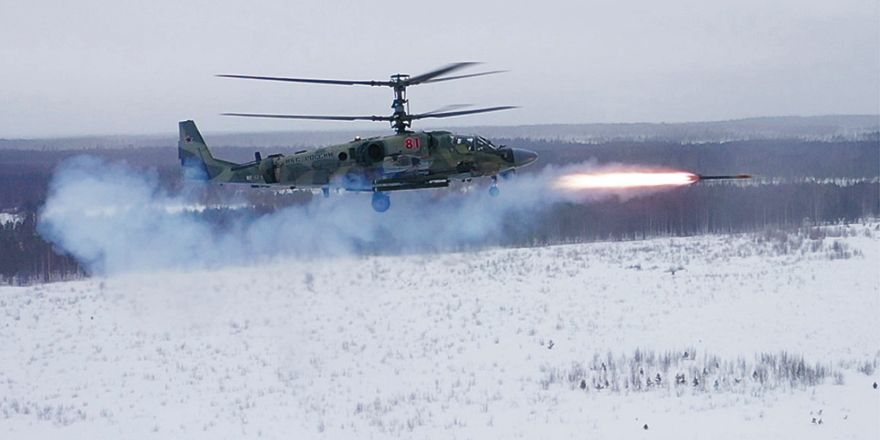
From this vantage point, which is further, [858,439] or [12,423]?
[12,423]

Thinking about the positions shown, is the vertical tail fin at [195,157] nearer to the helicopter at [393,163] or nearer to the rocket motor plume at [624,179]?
the helicopter at [393,163]

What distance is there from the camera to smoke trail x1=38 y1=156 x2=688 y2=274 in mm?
33844

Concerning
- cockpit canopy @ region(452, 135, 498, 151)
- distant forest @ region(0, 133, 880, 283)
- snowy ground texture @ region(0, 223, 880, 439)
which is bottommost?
snowy ground texture @ region(0, 223, 880, 439)

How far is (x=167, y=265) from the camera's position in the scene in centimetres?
4312

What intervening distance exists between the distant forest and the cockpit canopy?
4023 centimetres

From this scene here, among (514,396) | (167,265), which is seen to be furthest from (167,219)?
(514,396)

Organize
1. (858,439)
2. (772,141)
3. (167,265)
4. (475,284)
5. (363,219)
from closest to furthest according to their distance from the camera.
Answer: (858,439) → (167,265) → (363,219) → (475,284) → (772,141)

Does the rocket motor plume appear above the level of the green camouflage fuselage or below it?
below

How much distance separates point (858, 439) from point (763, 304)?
19617 mm

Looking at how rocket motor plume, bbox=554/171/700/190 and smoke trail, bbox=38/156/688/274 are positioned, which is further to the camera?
smoke trail, bbox=38/156/688/274

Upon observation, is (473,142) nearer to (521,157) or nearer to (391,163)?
(521,157)

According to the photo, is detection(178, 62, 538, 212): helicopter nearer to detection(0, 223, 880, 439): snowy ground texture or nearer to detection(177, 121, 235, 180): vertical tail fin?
detection(177, 121, 235, 180): vertical tail fin

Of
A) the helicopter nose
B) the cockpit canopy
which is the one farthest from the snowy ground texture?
the cockpit canopy

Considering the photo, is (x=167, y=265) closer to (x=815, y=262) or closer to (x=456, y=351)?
(x=456, y=351)
